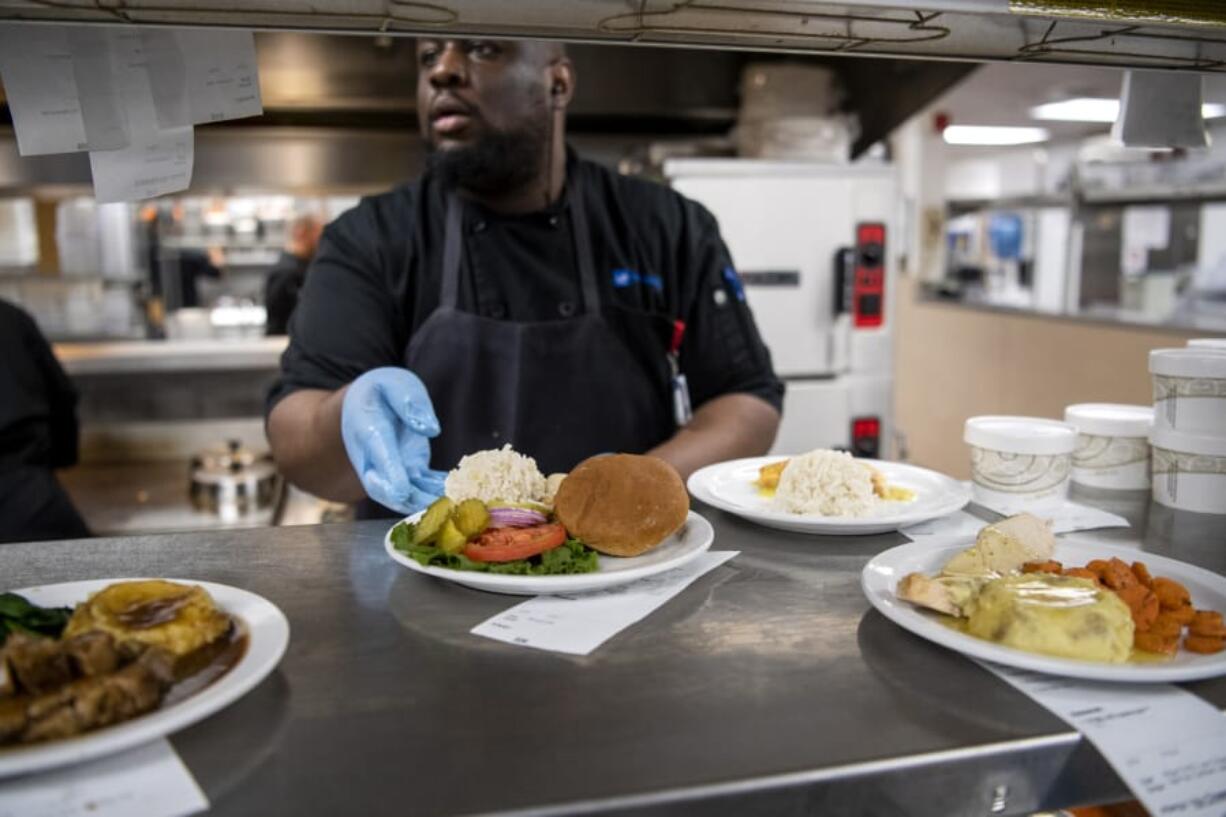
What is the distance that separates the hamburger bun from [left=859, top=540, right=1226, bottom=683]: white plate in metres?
0.25

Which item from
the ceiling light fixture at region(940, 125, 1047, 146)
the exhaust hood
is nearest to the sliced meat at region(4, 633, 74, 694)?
the exhaust hood

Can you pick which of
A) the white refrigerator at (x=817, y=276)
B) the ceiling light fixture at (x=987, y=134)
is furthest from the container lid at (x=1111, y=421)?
the ceiling light fixture at (x=987, y=134)

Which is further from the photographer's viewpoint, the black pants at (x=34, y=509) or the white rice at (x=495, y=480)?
the black pants at (x=34, y=509)

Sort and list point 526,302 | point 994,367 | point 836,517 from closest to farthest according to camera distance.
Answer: point 836,517, point 526,302, point 994,367

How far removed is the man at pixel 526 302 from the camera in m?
2.07

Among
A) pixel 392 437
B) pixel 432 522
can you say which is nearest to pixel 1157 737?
pixel 432 522

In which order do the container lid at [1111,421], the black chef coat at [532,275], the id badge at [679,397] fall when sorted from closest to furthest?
the container lid at [1111,421] → the black chef coat at [532,275] → the id badge at [679,397]

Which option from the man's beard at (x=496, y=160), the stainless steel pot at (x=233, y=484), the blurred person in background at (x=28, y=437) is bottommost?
the stainless steel pot at (x=233, y=484)

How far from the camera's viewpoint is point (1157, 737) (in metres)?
0.79

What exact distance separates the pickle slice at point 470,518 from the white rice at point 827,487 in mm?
449

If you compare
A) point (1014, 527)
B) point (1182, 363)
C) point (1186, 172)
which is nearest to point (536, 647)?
point (1014, 527)

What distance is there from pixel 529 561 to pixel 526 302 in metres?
1.17

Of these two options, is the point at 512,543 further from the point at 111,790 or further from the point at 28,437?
the point at 28,437

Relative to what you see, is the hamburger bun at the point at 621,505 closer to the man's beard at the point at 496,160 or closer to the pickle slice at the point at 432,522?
the pickle slice at the point at 432,522
